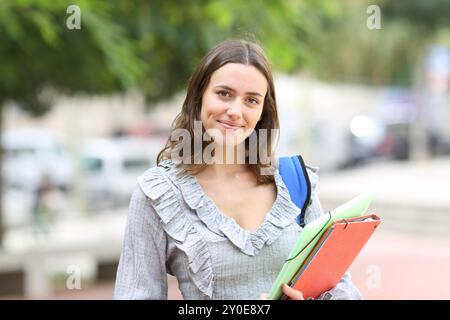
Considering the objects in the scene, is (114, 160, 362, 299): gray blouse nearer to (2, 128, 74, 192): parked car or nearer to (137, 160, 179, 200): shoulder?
(137, 160, 179, 200): shoulder

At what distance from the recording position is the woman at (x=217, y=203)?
182cm

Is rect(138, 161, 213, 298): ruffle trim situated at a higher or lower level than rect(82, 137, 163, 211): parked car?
higher

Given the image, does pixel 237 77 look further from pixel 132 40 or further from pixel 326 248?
pixel 132 40

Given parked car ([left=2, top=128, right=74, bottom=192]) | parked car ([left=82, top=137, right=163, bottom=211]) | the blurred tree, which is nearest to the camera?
the blurred tree

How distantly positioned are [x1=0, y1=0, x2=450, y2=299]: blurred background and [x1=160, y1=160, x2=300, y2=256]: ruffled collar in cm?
54

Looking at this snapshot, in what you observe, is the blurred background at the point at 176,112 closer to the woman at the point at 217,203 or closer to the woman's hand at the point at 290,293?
the woman at the point at 217,203

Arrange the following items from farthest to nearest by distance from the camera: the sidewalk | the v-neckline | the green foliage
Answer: the sidewalk, the green foliage, the v-neckline

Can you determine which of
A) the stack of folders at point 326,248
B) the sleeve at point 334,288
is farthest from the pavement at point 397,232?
the stack of folders at point 326,248

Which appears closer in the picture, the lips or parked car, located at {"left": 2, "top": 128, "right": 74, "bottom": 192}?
the lips

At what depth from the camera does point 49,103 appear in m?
10.7

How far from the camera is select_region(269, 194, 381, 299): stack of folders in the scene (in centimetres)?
175

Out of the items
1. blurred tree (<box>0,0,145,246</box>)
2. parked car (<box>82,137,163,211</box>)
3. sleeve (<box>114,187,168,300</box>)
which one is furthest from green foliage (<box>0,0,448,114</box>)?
parked car (<box>82,137,163,211</box>)

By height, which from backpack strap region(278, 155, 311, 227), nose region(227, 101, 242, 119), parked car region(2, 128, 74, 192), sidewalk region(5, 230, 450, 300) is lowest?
A: sidewalk region(5, 230, 450, 300)
